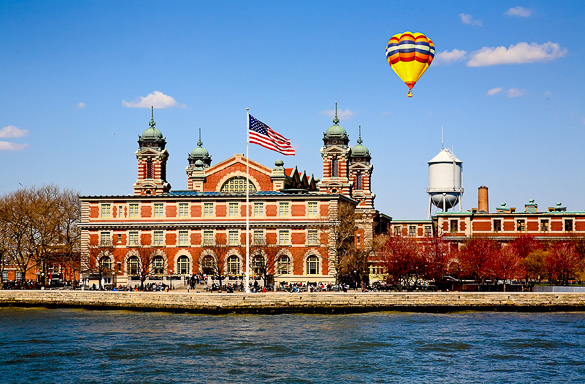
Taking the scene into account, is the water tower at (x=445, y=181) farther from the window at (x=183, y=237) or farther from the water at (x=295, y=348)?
the water at (x=295, y=348)

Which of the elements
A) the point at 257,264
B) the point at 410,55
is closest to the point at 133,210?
A: the point at 257,264

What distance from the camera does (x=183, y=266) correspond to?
306ft

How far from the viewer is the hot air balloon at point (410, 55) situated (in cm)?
7331

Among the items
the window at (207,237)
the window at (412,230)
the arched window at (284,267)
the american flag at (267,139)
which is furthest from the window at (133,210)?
the window at (412,230)

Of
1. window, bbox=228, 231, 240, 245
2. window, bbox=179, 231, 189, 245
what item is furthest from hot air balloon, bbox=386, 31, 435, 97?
window, bbox=179, 231, 189, 245

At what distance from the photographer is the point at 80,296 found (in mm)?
74188

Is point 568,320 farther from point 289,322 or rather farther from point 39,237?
point 39,237

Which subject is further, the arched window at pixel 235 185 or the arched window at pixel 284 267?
the arched window at pixel 235 185

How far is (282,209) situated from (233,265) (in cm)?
831

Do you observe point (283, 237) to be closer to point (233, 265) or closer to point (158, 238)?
point (233, 265)

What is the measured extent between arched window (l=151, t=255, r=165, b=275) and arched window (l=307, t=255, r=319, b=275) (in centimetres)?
1638

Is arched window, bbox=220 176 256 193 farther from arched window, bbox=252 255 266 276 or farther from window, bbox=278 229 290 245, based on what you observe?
arched window, bbox=252 255 266 276

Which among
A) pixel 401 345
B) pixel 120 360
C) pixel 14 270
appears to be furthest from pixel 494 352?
pixel 14 270

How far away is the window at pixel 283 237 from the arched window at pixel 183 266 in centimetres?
1080
